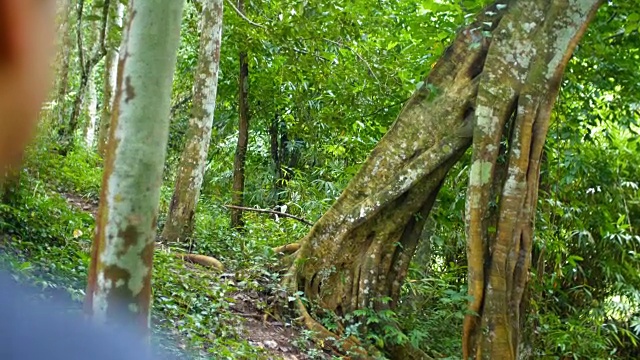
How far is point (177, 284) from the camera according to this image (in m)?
4.91

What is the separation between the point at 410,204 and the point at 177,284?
6.99 ft

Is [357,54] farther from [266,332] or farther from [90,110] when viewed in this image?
[90,110]

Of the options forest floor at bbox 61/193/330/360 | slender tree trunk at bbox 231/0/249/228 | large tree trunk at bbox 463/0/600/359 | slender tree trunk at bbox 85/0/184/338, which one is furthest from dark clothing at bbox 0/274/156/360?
slender tree trunk at bbox 231/0/249/228

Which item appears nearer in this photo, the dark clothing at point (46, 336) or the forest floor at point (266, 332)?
the dark clothing at point (46, 336)

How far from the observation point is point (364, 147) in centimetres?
805

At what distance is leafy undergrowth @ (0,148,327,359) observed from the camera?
12.6 ft

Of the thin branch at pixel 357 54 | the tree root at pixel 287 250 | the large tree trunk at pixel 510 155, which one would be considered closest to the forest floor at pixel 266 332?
the tree root at pixel 287 250

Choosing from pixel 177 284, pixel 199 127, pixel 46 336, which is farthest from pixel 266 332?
pixel 46 336

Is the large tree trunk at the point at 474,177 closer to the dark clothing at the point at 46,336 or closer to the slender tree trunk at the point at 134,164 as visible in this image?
the slender tree trunk at the point at 134,164

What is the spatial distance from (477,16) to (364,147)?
275cm

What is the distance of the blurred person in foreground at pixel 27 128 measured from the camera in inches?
33.8

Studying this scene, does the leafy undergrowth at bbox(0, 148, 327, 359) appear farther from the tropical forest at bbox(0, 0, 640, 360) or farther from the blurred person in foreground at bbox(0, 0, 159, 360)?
the blurred person in foreground at bbox(0, 0, 159, 360)

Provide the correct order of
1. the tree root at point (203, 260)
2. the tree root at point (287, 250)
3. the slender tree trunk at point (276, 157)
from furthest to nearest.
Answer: the slender tree trunk at point (276, 157) < the tree root at point (287, 250) < the tree root at point (203, 260)

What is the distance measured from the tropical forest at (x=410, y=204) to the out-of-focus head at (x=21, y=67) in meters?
2.29
